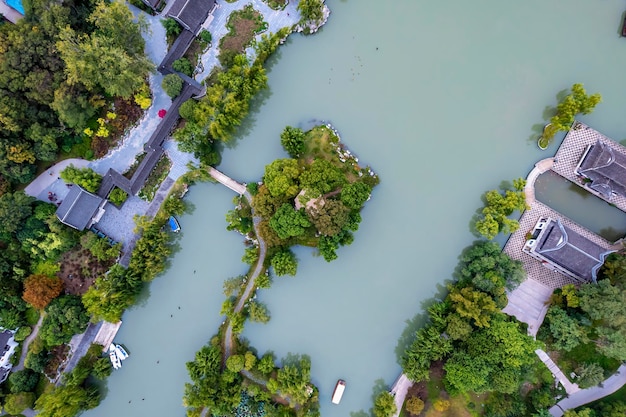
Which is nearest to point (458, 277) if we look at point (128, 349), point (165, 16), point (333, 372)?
point (333, 372)

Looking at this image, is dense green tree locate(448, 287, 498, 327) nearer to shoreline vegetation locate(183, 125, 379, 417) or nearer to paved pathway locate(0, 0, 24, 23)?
shoreline vegetation locate(183, 125, 379, 417)

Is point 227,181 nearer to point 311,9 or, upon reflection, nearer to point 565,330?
point 311,9

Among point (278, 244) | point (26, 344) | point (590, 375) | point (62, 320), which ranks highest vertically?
point (590, 375)

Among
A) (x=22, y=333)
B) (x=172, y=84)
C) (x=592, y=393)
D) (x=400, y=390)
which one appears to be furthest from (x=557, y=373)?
(x=22, y=333)

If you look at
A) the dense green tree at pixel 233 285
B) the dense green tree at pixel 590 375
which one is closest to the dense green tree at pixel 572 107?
the dense green tree at pixel 590 375

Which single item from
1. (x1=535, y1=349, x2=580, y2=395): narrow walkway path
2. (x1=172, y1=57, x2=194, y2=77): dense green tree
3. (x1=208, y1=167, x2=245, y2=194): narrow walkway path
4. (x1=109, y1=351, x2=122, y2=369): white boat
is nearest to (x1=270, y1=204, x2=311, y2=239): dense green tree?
(x1=208, y1=167, x2=245, y2=194): narrow walkway path

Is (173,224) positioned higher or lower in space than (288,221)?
lower

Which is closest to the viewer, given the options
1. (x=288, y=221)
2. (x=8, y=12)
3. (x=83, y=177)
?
(x=288, y=221)

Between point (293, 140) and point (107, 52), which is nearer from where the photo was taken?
point (107, 52)

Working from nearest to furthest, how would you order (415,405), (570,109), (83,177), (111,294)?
1. (570,109)
2. (415,405)
3. (111,294)
4. (83,177)
